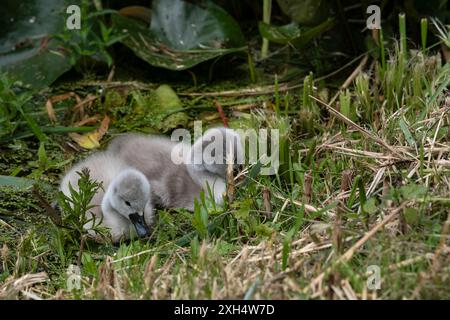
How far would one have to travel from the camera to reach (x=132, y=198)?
311 cm

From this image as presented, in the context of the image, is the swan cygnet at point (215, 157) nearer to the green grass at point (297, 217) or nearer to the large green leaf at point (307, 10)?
the green grass at point (297, 217)

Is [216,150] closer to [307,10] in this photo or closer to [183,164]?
[183,164]

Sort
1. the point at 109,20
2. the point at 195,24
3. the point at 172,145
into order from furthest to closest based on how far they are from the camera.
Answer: the point at 109,20, the point at 195,24, the point at 172,145

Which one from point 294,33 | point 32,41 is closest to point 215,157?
point 294,33

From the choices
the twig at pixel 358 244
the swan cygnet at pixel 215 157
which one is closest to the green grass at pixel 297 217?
the twig at pixel 358 244

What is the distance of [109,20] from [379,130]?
5.91 ft

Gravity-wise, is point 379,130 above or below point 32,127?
below

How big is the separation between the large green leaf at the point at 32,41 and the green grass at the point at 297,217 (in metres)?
0.27

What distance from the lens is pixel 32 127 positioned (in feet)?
12.2

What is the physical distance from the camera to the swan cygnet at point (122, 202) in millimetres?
3117

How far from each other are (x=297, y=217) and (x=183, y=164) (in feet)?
2.49

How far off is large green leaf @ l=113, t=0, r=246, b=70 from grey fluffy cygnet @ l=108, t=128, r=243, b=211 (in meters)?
0.77
